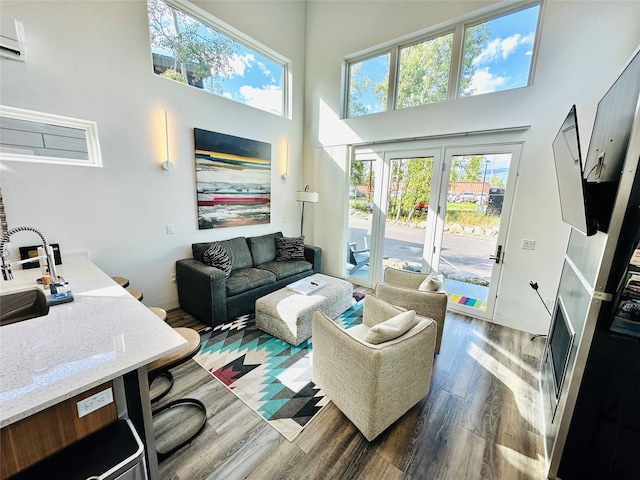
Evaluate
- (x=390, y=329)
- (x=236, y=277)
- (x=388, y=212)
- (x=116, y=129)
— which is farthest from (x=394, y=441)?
(x=116, y=129)

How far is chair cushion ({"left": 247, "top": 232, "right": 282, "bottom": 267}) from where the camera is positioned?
13.3ft

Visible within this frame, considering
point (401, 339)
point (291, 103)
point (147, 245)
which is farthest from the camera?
point (291, 103)

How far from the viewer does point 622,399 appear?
4.17 feet

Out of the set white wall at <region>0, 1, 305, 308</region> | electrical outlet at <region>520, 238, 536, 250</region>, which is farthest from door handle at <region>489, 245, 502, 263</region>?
white wall at <region>0, 1, 305, 308</region>

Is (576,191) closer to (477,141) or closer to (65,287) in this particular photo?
(477,141)

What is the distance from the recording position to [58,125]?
2.49 metres

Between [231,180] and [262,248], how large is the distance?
1153 millimetres

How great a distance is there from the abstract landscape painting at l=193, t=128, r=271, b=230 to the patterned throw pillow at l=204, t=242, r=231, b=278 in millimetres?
556

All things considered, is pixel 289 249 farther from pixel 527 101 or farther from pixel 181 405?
pixel 527 101

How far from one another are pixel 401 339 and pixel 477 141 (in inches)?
111

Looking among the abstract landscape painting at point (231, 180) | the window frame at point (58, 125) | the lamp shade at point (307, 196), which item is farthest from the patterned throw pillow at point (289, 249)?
the window frame at point (58, 125)

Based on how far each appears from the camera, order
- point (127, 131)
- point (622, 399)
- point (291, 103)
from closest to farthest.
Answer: point (622, 399) → point (127, 131) → point (291, 103)

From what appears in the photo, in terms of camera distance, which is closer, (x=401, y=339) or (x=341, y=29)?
(x=401, y=339)

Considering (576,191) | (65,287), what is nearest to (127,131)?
(65,287)
